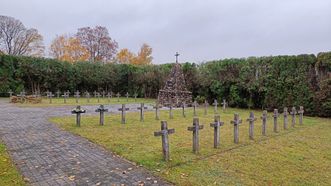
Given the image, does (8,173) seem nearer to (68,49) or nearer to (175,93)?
(175,93)

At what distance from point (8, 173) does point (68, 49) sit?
46153 millimetres

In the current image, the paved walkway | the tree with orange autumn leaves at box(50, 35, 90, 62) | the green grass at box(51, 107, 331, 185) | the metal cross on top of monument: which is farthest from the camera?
the tree with orange autumn leaves at box(50, 35, 90, 62)

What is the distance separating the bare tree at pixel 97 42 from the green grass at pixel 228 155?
4016cm

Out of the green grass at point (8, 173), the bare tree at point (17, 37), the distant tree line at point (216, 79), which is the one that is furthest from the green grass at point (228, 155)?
the bare tree at point (17, 37)

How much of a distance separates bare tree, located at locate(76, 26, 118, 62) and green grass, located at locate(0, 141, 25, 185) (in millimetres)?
44091

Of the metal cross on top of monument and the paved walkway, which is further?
the metal cross on top of monument

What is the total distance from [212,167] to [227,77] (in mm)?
17011

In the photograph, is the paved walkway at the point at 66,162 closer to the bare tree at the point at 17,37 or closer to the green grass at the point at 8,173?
the green grass at the point at 8,173

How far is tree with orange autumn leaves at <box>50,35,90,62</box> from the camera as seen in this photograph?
161 ft

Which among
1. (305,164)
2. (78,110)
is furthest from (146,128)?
(305,164)

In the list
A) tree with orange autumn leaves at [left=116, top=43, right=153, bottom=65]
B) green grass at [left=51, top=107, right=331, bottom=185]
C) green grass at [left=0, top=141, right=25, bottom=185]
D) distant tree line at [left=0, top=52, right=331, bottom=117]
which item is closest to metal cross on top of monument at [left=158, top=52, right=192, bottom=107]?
distant tree line at [left=0, top=52, right=331, bottom=117]

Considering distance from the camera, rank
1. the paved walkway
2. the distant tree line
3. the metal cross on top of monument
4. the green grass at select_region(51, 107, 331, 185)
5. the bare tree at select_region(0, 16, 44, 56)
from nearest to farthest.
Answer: the paved walkway → the green grass at select_region(51, 107, 331, 185) → the distant tree line → the metal cross on top of monument → the bare tree at select_region(0, 16, 44, 56)

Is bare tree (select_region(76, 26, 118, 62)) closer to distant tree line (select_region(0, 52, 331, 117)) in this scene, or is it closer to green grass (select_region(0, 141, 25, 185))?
distant tree line (select_region(0, 52, 331, 117))

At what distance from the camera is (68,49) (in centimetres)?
4903
